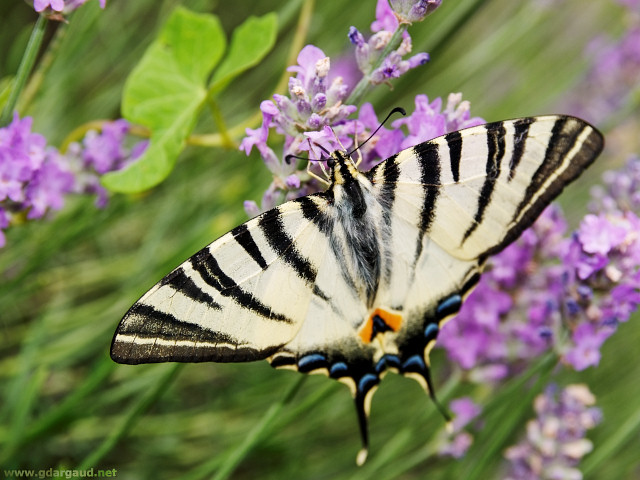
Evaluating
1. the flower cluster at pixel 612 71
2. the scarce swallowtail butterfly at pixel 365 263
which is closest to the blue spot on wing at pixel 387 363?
the scarce swallowtail butterfly at pixel 365 263

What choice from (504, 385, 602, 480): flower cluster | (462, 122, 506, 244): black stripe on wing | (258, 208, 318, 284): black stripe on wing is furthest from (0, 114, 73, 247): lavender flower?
(504, 385, 602, 480): flower cluster

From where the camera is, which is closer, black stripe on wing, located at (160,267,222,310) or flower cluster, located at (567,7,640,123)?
black stripe on wing, located at (160,267,222,310)

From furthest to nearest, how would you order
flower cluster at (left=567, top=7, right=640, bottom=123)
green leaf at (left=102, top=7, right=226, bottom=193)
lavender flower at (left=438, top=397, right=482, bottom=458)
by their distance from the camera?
flower cluster at (left=567, top=7, right=640, bottom=123), lavender flower at (left=438, top=397, right=482, bottom=458), green leaf at (left=102, top=7, right=226, bottom=193)

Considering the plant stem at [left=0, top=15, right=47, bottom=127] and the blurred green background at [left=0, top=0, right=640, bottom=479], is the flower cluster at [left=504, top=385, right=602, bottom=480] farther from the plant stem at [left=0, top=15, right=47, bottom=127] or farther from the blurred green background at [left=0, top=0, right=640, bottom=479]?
the plant stem at [left=0, top=15, right=47, bottom=127]

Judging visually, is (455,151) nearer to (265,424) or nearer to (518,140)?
(518,140)

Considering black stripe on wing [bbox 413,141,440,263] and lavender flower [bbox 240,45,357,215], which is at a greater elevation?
lavender flower [bbox 240,45,357,215]

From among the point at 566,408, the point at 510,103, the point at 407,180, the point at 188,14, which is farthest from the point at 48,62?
the point at 510,103

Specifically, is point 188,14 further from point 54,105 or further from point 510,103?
point 510,103
